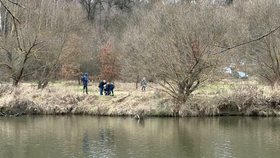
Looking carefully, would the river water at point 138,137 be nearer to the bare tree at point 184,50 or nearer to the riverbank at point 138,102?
the riverbank at point 138,102

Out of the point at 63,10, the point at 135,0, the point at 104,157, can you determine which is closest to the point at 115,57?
the point at 63,10

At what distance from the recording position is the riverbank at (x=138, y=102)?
30.7 metres

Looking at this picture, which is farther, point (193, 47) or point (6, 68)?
point (6, 68)

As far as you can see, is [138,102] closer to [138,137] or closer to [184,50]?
[184,50]

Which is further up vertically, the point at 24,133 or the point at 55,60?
the point at 55,60

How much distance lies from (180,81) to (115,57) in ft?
Answer: 48.1

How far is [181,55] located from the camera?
102ft

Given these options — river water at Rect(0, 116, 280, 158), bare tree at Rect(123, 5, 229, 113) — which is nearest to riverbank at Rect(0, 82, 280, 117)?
bare tree at Rect(123, 5, 229, 113)

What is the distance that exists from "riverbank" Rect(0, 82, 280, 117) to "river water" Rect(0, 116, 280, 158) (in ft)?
3.88

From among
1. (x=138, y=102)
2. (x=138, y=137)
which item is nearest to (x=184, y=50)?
(x=138, y=102)

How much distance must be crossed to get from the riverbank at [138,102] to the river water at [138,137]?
1183 millimetres

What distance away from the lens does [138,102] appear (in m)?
31.3

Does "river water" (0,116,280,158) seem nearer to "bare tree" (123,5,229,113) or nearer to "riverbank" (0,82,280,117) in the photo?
"riverbank" (0,82,280,117)

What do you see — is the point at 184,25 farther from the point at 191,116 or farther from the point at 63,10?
the point at 63,10
